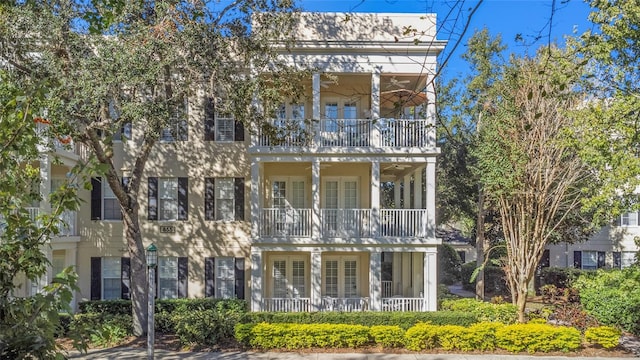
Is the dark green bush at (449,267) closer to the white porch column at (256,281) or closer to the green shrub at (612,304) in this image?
the green shrub at (612,304)

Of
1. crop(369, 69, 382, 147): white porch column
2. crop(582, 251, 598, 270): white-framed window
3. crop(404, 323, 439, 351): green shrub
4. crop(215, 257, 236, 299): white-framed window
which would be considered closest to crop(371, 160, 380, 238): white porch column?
crop(369, 69, 382, 147): white porch column

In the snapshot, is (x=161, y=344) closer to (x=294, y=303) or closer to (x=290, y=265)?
(x=294, y=303)

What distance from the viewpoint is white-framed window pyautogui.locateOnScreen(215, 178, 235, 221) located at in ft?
58.0

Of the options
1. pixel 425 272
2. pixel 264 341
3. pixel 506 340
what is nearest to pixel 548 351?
pixel 506 340

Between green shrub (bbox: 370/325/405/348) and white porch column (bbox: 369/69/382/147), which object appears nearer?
green shrub (bbox: 370/325/405/348)

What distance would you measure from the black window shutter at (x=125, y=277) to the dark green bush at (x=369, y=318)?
18.6 feet

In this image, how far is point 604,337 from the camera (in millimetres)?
12773

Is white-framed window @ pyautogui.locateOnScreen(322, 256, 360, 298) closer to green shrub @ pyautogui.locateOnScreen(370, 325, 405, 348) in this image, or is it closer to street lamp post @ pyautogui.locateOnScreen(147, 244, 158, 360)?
green shrub @ pyautogui.locateOnScreen(370, 325, 405, 348)

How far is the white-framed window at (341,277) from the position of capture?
57.8 feet

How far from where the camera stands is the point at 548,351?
41.5ft

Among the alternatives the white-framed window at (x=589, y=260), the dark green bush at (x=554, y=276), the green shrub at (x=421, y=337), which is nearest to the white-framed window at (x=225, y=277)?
the green shrub at (x=421, y=337)

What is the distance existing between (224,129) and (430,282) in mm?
9094

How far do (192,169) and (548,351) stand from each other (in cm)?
1281

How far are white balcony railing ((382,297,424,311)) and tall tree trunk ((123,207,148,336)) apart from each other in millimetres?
7498
